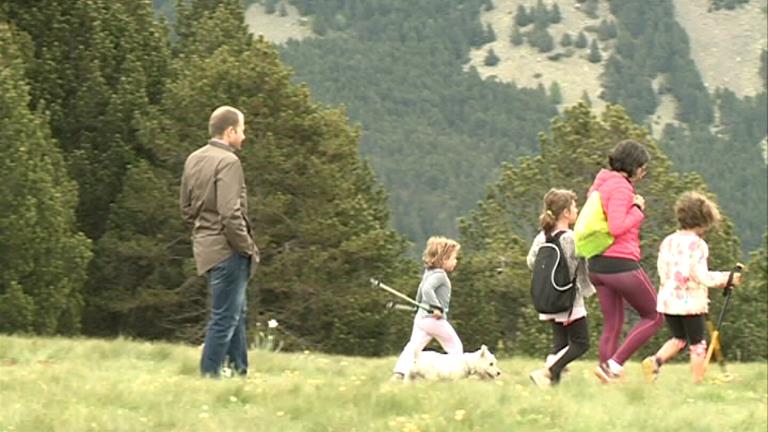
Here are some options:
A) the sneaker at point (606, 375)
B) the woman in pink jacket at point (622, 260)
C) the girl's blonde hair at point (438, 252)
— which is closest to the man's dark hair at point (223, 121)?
the girl's blonde hair at point (438, 252)

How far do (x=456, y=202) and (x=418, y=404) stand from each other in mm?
186913

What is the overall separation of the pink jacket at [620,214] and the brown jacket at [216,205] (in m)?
2.71

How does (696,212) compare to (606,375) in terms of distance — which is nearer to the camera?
(606,375)

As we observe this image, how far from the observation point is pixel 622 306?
1234 centimetres

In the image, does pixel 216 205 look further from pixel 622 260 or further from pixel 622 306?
pixel 622 306

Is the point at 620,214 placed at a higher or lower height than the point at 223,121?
lower

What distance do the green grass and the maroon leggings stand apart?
534 millimetres

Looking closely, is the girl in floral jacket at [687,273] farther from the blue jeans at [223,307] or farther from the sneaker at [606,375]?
the blue jeans at [223,307]

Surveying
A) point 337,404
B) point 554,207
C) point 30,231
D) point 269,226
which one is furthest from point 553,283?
point 269,226

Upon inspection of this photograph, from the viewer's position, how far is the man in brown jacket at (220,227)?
11.1m

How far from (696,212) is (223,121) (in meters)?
3.79

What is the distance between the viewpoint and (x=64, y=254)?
145 ft

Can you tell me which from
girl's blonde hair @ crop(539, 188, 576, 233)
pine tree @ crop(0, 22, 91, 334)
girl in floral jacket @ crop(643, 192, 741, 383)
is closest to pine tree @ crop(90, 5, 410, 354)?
pine tree @ crop(0, 22, 91, 334)

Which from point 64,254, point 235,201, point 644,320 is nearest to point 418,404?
point 235,201
